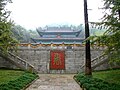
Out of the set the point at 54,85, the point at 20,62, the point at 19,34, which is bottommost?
the point at 54,85

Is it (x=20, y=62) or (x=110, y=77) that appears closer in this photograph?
(x=110, y=77)

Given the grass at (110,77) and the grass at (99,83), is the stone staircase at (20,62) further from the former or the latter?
the grass at (99,83)

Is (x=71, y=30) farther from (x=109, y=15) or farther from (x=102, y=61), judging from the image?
(x=109, y=15)

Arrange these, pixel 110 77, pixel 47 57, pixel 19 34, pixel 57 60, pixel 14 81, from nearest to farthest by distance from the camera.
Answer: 1. pixel 14 81
2. pixel 110 77
3. pixel 57 60
4. pixel 47 57
5. pixel 19 34

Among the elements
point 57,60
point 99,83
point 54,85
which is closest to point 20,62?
point 57,60

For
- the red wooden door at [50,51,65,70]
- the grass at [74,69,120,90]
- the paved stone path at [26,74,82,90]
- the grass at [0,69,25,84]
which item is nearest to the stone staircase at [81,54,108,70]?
the red wooden door at [50,51,65,70]

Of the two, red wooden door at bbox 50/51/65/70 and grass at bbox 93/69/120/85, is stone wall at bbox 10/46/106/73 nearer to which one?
red wooden door at bbox 50/51/65/70

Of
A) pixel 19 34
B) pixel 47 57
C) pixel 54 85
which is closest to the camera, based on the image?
pixel 54 85

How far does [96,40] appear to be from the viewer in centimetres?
984

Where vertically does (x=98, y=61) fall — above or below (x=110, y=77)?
above

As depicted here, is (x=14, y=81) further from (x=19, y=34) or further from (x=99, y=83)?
(x=19, y=34)

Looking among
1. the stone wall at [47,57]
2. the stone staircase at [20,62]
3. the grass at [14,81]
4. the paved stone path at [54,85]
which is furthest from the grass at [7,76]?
the stone wall at [47,57]

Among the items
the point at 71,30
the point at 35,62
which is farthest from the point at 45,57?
the point at 71,30

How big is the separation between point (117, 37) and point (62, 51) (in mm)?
15619
